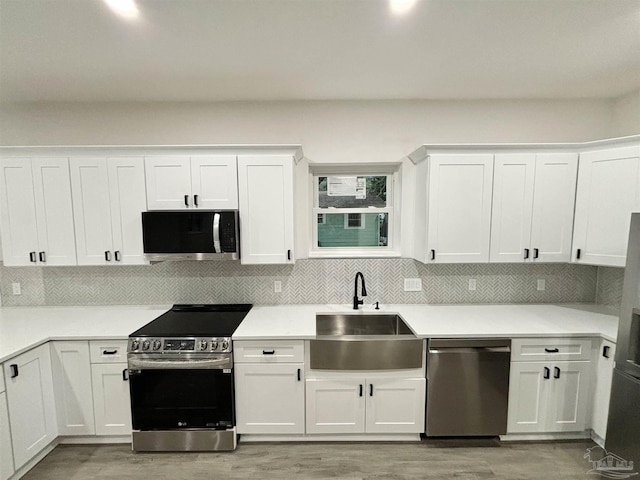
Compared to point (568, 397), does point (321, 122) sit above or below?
above

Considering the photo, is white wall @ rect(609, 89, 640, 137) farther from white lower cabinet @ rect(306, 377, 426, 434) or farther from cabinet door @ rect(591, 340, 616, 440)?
white lower cabinet @ rect(306, 377, 426, 434)

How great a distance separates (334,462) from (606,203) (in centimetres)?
284

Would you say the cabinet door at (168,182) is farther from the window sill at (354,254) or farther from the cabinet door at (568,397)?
the cabinet door at (568,397)

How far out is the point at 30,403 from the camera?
1.96m

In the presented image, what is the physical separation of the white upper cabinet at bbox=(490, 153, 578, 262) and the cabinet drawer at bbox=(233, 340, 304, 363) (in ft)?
5.91

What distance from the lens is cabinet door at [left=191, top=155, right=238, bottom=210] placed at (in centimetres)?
236

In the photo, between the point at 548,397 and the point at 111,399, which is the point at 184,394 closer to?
the point at 111,399

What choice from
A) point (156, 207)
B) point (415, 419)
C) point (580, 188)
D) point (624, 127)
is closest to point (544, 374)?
point (415, 419)

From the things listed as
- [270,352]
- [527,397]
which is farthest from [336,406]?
[527,397]

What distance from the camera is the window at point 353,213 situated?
2.88 metres

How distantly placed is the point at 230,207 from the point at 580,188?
2.88 metres

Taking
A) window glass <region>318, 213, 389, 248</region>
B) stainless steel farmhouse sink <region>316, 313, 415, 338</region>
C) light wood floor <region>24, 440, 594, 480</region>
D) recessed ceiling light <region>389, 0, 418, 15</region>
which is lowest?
light wood floor <region>24, 440, 594, 480</region>

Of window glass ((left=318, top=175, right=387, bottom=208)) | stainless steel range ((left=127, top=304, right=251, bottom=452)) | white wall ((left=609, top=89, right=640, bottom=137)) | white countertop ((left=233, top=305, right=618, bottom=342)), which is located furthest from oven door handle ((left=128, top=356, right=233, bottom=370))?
white wall ((left=609, top=89, right=640, bottom=137))

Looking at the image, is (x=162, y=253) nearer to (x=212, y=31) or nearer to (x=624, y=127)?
(x=212, y=31)
